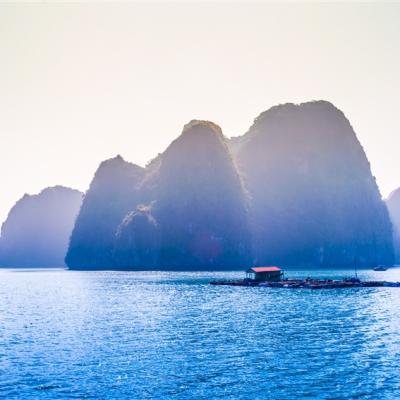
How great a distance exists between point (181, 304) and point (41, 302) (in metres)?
32.6

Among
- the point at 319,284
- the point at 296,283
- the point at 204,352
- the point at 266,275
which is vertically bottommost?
the point at 204,352

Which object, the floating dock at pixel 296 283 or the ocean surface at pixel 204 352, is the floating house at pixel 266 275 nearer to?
the floating dock at pixel 296 283

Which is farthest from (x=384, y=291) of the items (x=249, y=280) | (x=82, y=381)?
(x=82, y=381)

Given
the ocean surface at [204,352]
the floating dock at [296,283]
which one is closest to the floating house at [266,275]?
the floating dock at [296,283]

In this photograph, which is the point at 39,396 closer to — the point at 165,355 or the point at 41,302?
the point at 165,355

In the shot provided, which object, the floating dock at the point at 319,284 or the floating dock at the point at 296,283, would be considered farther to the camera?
the floating dock at the point at 296,283

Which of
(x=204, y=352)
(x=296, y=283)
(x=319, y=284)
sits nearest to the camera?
(x=204, y=352)

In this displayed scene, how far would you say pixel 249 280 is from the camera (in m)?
132

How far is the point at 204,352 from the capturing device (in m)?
44.2

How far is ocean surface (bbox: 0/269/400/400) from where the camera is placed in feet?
110

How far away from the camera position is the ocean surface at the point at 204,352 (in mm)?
33500

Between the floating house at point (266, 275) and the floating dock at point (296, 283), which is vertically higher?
the floating house at point (266, 275)

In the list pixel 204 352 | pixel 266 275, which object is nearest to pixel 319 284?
pixel 266 275

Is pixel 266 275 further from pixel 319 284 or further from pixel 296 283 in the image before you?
pixel 319 284
